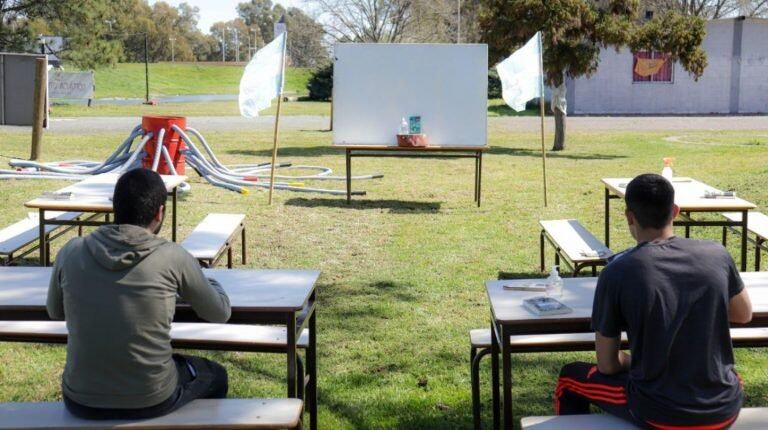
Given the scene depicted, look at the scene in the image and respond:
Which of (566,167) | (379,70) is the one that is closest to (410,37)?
(566,167)

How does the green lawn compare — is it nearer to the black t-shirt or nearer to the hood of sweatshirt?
the hood of sweatshirt

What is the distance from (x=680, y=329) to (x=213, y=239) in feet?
17.8

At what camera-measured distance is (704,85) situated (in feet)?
132

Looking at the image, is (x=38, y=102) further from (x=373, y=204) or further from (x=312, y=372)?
(x=312, y=372)

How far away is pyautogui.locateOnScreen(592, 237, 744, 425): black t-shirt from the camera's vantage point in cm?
326

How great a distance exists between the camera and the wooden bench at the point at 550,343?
4.62m

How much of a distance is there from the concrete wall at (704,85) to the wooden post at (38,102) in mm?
26323

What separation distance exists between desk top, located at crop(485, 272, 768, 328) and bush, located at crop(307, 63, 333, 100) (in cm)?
4937

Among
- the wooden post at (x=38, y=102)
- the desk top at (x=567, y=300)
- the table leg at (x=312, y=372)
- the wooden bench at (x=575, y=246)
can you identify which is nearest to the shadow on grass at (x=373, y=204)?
the wooden bench at (x=575, y=246)

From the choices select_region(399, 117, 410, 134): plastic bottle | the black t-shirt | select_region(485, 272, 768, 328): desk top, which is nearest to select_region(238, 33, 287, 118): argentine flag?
select_region(399, 117, 410, 134): plastic bottle

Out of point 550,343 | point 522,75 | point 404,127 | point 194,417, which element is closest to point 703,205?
point 550,343

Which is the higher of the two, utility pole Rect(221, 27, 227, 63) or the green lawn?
utility pole Rect(221, 27, 227, 63)

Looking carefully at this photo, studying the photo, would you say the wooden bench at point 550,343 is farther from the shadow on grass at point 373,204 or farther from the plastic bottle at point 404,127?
the plastic bottle at point 404,127

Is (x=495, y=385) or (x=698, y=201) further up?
(x=698, y=201)
